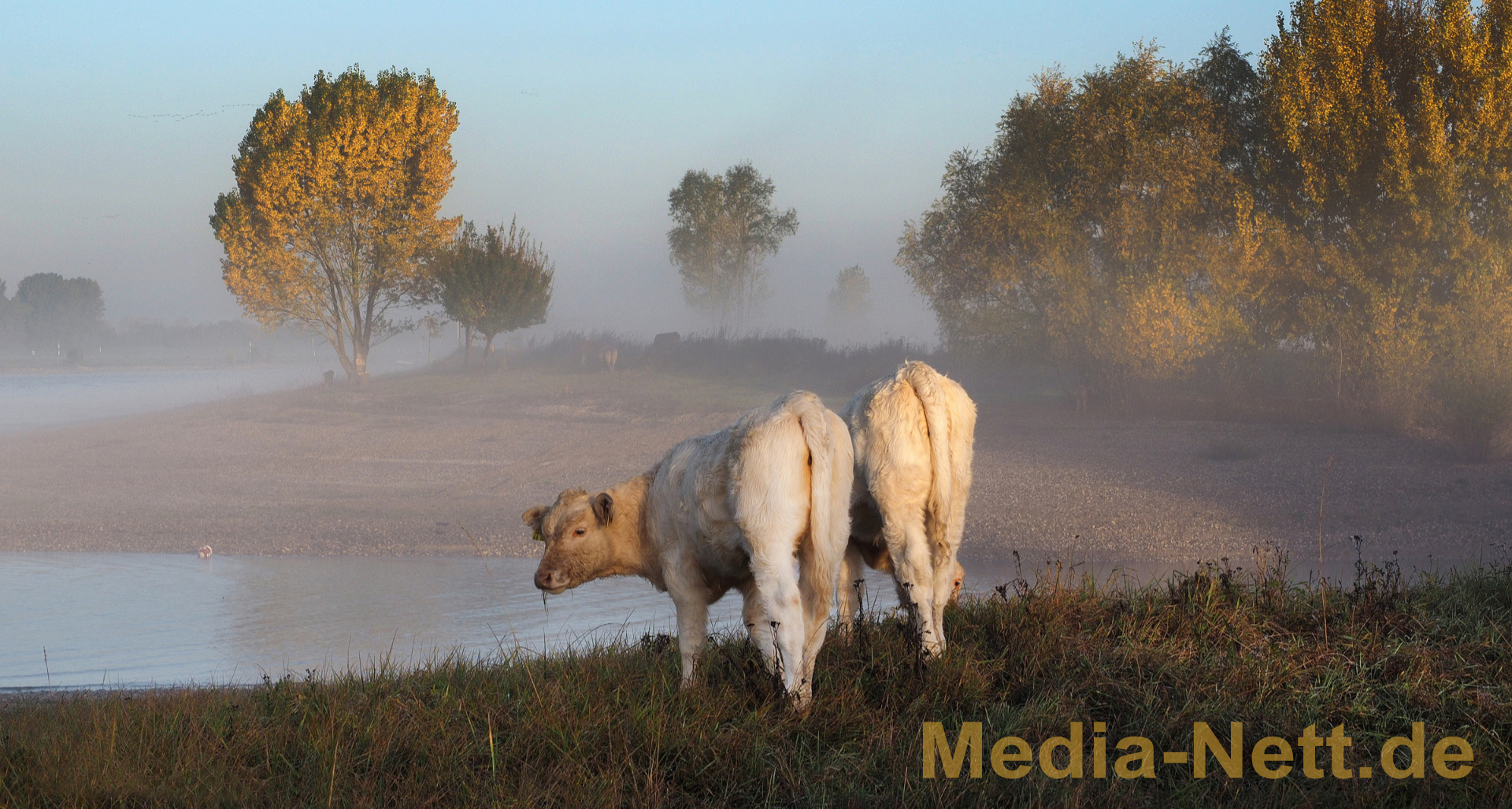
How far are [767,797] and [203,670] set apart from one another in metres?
7.27

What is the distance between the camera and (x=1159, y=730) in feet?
16.6

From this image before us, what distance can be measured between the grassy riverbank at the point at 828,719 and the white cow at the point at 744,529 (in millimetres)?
330

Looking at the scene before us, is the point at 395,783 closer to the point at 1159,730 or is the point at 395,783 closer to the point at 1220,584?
the point at 1159,730

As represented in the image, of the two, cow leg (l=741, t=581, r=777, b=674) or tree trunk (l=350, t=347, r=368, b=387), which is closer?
cow leg (l=741, t=581, r=777, b=674)

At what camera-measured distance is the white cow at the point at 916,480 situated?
6.26 m

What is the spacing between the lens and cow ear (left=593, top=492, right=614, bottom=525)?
6094mm

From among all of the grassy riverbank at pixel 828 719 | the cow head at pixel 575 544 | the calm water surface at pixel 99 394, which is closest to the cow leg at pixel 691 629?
the grassy riverbank at pixel 828 719

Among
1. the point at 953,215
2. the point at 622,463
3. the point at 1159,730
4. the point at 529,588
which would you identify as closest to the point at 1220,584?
the point at 1159,730

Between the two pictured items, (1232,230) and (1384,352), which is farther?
(1232,230)

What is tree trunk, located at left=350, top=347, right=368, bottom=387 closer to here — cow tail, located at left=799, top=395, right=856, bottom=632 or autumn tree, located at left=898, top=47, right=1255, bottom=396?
autumn tree, located at left=898, top=47, right=1255, bottom=396

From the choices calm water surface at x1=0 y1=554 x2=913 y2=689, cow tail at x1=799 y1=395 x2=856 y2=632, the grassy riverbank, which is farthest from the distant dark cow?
cow tail at x1=799 y1=395 x2=856 y2=632

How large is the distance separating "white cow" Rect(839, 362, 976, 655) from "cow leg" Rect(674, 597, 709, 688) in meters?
1.15

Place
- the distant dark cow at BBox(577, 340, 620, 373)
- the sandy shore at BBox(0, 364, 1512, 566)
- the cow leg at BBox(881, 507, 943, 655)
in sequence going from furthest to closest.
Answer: the distant dark cow at BBox(577, 340, 620, 373), the sandy shore at BBox(0, 364, 1512, 566), the cow leg at BBox(881, 507, 943, 655)

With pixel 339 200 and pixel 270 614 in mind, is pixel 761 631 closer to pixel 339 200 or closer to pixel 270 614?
pixel 270 614
